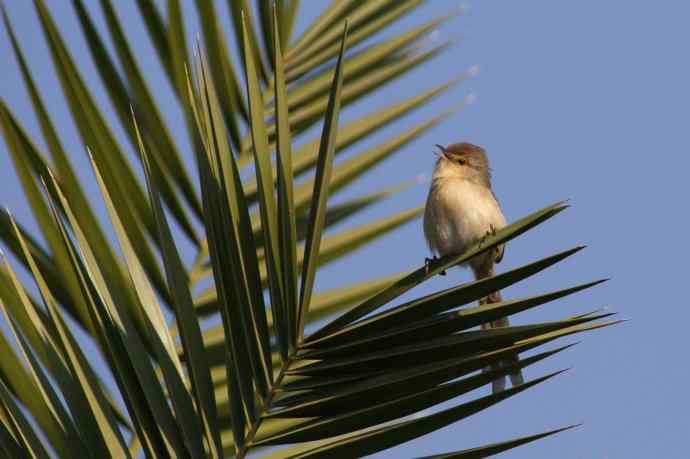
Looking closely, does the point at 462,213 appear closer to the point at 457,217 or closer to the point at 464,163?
the point at 457,217

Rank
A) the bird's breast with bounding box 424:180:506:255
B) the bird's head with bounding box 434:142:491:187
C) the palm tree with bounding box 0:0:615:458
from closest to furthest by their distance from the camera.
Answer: the palm tree with bounding box 0:0:615:458 → the bird's breast with bounding box 424:180:506:255 → the bird's head with bounding box 434:142:491:187

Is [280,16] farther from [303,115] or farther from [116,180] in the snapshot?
[116,180]

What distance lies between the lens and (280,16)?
3320 millimetres

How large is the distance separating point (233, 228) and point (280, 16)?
1.58 metres

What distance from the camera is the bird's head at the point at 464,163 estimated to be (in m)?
6.21

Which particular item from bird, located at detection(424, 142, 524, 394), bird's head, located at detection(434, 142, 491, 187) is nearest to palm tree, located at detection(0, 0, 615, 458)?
bird, located at detection(424, 142, 524, 394)

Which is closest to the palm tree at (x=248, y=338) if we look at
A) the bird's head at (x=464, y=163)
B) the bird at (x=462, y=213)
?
the bird at (x=462, y=213)

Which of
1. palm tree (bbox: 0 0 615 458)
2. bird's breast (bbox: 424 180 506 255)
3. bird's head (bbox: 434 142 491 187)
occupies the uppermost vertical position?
bird's head (bbox: 434 142 491 187)

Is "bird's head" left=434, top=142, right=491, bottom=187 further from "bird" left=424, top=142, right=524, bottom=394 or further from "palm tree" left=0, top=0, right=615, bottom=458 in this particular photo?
"palm tree" left=0, top=0, right=615, bottom=458

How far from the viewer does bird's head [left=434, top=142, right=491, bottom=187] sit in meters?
6.21

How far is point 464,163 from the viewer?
630cm

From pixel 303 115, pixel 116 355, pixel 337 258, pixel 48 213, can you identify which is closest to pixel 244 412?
pixel 116 355

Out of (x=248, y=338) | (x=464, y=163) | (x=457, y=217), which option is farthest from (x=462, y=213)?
(x=248, y=338)

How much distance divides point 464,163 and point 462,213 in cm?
68
